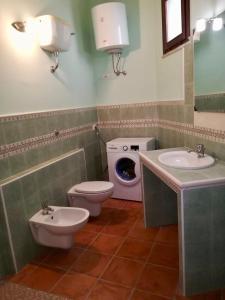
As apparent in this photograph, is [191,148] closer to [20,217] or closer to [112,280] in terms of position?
[112,280]

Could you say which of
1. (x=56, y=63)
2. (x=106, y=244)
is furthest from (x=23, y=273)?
(x=56, y=63)

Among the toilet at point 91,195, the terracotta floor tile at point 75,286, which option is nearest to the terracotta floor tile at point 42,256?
the terracotta floor tile at point 75,286

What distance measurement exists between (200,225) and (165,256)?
694 millimetres

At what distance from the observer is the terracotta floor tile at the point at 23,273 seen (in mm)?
1842

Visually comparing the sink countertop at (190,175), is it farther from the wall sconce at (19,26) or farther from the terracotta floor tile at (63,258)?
the wall sconce at (19,26)

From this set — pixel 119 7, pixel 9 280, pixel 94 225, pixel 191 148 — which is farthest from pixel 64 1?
pixel 9 280

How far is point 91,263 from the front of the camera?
1.97 meters

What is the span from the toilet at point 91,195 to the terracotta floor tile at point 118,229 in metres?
0.27

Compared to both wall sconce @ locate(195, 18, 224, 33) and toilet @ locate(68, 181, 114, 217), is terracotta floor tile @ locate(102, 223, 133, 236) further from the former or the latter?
wall sconce @ locate(195, 18, 224, 33)

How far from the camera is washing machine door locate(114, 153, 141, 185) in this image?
296 centimetres

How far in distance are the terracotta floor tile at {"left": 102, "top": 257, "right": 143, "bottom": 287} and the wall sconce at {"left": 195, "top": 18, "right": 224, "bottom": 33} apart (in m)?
2.00

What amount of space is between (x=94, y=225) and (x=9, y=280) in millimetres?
999

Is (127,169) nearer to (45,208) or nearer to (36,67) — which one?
(45,208)

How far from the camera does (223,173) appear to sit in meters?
1.50
